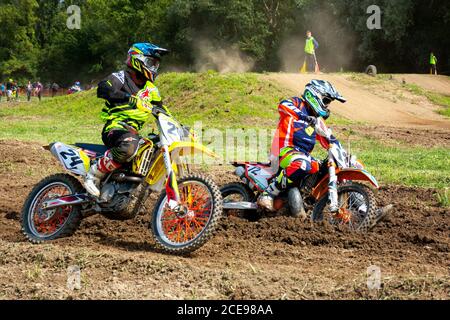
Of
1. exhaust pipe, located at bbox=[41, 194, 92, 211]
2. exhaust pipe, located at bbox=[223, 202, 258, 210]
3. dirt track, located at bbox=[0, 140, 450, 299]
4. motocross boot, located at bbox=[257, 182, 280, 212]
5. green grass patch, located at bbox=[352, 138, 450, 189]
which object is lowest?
green grass patch, located at bbox=[352, 138, 450, 189]

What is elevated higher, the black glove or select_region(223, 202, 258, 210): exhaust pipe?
the black glove

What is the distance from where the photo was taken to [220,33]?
179 ft

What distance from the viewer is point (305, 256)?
6.55 metres

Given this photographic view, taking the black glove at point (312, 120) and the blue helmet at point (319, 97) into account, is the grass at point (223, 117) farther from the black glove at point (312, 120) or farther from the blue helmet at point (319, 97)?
the black glove at point (312, 120)

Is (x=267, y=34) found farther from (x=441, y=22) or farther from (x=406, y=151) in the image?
(x=406, y=151)

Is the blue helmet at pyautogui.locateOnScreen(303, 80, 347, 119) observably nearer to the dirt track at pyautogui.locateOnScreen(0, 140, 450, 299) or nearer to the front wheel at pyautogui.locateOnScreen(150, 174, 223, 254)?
the dirt track at pyautogui.locateOnScreen(0, 140, 450, 299)

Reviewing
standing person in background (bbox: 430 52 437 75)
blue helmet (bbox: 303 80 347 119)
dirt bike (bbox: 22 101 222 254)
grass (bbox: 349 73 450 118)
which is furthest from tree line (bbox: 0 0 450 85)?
dirt bike (bbox: 22 101 222 254)

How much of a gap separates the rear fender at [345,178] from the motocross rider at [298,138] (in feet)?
0.65

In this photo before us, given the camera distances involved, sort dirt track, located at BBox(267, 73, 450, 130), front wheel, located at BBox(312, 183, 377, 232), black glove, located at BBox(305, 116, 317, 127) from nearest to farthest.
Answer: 1. front wheel, located at BBox(312, 183, 377, 232)
2. black glove, located at BBox(305, 116, 317, 127)
3. dirt track, located at BBox(267, 73, 450, 130)

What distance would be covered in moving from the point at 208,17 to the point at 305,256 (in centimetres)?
5041

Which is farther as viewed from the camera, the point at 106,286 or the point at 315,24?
the point at 315,24

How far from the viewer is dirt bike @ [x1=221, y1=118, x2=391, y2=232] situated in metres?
7.53

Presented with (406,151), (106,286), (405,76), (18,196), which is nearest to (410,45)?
(405,76)

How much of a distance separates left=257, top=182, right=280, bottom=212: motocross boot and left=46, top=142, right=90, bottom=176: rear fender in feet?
6.92
